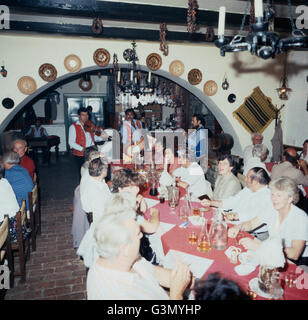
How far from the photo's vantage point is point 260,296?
59.6 inches

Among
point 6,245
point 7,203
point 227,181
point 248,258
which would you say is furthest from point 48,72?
point 248,258

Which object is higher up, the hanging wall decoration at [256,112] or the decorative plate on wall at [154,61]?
the decorative plate on wall at [154,61]

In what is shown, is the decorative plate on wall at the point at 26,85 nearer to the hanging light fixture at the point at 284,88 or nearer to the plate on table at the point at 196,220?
the plate on table at the point at 196,220

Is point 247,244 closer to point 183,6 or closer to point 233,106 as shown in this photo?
point 183,6

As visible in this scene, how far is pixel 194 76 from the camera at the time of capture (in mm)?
5941

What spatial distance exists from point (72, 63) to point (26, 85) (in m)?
1.03

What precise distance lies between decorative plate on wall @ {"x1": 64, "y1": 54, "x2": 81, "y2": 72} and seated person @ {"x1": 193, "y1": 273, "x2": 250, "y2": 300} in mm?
5109

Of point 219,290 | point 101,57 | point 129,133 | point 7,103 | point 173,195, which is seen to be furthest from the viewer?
point 129,133

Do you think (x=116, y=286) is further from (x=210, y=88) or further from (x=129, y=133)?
(x=210, y=88)

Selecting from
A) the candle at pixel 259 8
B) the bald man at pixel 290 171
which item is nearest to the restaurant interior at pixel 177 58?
the candle at pixel 259 8

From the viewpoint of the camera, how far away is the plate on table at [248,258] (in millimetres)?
1813

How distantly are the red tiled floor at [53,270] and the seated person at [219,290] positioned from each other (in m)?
2.12
